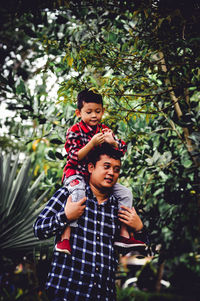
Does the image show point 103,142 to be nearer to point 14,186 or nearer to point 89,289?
point 89,289

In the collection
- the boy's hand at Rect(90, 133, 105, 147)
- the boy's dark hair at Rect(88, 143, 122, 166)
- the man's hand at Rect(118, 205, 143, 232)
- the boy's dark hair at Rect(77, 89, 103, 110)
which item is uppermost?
the boy's dark hair at Rect(77, 89, 103, 110)

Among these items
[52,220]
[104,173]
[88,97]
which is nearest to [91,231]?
[52,220]

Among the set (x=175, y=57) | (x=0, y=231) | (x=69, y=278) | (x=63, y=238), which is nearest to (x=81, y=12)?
(x=175, y=57)

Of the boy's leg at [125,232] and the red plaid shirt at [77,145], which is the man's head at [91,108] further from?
the boy's leg at [125,232]

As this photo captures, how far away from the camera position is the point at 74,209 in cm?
206

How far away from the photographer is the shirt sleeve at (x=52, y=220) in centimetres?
208

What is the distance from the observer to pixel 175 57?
97.0 inches

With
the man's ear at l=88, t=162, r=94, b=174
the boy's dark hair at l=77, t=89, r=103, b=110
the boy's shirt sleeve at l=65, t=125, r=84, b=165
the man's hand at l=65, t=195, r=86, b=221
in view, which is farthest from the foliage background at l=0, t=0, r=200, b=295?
the man's hand at l=65, t=195, r=86, b=221

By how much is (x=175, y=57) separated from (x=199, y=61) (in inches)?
6.8

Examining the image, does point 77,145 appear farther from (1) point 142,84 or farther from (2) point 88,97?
(1) point 142,84

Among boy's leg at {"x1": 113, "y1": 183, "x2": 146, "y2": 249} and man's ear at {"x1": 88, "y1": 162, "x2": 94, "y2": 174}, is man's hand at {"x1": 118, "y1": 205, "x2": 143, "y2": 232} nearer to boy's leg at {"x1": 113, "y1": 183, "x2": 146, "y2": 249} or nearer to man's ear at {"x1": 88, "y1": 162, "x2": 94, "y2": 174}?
boy's leg at {"x1": 113, "y1": 183, "x2": 146, "y2": 249}

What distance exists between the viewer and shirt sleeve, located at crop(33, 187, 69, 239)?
6.84 feet

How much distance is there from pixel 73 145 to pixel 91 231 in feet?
1.96

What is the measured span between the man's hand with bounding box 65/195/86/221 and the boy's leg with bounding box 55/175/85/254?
6 centimetres
